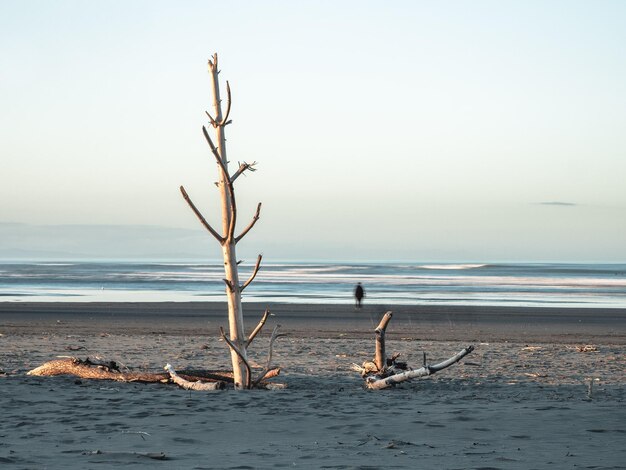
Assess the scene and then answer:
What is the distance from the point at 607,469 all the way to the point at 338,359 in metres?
10.5

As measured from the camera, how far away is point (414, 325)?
1140 inches

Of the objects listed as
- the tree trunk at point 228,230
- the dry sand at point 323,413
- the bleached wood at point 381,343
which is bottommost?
the dry sand at point 323,413

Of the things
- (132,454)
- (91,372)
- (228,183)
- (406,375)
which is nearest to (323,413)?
(406,375)

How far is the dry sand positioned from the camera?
28.6 ft

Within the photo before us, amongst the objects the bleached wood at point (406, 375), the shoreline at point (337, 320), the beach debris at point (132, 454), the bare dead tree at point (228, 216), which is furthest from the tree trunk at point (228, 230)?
the shoreline at point (337, 320)

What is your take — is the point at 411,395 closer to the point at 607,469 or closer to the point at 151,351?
the point at 607,469

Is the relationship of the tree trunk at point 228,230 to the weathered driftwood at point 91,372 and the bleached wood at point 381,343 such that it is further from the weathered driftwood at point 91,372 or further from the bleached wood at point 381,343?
the bleached wood at point 381,343

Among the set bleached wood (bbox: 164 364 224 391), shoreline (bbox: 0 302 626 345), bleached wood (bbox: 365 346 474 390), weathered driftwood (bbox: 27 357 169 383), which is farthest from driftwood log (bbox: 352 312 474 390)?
shoreline (bbox: 0 302 626 345)

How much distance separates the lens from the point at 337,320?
31422 millimetres

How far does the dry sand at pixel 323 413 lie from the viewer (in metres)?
8.72

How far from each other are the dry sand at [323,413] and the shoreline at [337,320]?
373cm

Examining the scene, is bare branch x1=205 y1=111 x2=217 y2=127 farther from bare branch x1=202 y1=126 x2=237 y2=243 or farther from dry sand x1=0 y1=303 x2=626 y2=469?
dry sand x1=0 y1=303 x2=626 y2=469

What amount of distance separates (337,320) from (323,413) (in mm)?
20295

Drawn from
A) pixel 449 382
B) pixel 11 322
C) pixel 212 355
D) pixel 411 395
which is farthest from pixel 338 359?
pixel 11 322
